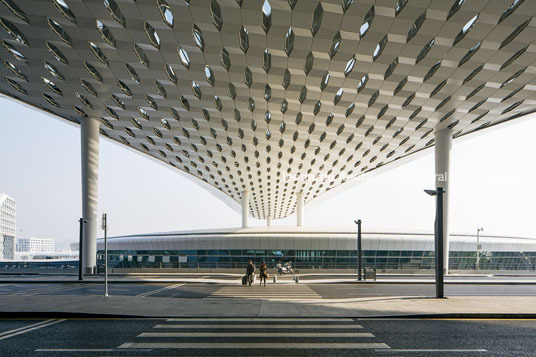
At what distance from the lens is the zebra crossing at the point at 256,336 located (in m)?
8.66

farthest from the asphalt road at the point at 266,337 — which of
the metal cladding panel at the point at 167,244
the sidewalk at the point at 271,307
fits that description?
the metal cladding panel at the point at 167,244

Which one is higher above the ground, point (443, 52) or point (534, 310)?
point (443, 52)

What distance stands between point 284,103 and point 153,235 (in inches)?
1320

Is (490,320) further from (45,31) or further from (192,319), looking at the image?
(45,31)

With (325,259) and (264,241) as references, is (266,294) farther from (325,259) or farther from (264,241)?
(325,259)

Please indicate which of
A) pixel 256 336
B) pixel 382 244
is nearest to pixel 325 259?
pixel 382 244

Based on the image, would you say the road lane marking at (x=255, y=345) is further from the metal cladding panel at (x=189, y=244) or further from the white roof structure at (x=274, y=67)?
the metal cladding panel at (x=189, y=244)

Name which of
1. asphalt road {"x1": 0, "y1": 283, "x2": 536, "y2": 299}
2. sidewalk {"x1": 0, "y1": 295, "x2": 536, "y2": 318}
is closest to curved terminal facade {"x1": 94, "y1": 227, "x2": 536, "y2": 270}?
asphalt road {"x1": 0, "y1": 283, "x2": 536, "y2": 299}

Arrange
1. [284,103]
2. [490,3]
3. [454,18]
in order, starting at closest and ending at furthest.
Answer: [490,3] < [454,18] < [284,103]

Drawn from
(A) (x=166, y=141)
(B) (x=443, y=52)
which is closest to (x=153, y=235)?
(A) (x=166, y=141)

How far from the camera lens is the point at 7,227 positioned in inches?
5182

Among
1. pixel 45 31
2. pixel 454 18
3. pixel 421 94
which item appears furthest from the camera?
pixel 421 94

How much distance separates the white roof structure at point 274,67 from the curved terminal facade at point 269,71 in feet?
0.26

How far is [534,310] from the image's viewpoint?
13.3 metres
